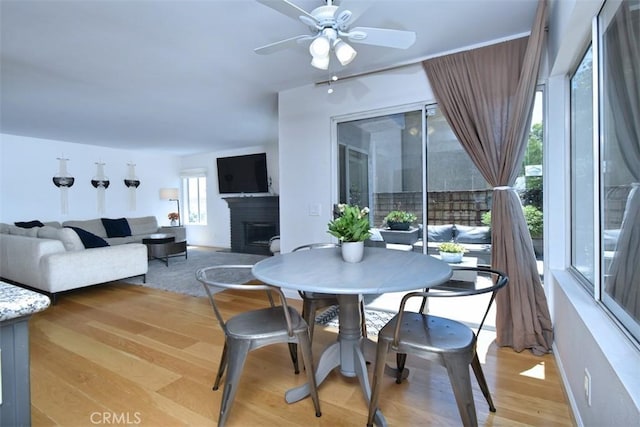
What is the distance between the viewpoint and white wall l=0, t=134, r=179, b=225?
18.6 ft

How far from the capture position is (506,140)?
2.42 m

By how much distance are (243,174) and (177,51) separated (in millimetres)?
4598

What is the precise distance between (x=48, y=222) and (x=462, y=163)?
7099mm

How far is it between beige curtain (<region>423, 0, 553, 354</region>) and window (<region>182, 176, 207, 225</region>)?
22.9 feet

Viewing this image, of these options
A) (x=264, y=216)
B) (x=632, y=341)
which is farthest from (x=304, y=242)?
(x=264, y=216)

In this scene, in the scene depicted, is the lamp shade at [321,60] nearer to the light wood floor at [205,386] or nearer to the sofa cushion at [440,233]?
the sofa cushion at [440,233]

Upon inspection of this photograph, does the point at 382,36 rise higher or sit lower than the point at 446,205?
higher

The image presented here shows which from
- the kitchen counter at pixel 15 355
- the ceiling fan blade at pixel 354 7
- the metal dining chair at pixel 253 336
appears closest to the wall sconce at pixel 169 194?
the metal dining chair at pixel 253 336

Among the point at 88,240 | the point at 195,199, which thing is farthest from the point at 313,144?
the point at 195,199

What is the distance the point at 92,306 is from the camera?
347 centimetres

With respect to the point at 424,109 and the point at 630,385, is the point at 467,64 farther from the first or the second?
the point at 630,385

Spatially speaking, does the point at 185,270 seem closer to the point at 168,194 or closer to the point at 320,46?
the point at 168,194

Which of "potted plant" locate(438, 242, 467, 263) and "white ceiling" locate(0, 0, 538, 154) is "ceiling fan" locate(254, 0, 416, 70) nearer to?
"white ceiling" locate(0, 0, 538, 154)

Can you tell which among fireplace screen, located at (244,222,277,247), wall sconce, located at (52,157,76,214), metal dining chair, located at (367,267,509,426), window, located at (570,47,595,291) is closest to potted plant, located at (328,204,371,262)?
metal dining chair, located at (367,267,509,426)
